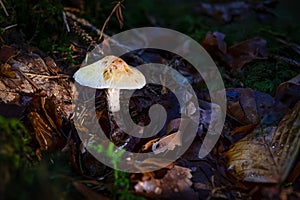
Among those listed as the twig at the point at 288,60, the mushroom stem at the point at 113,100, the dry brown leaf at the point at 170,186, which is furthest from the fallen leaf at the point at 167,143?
the twig at the point at 288,60

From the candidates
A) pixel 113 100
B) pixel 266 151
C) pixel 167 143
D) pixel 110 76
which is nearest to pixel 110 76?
pixel 110 76

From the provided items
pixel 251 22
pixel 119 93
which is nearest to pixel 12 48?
pixel 119 93

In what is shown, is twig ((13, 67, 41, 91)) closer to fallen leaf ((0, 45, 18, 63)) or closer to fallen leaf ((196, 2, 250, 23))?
fallen leaf ((0, 45, 18, 63))

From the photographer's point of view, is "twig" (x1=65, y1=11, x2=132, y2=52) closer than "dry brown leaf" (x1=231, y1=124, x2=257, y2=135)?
No

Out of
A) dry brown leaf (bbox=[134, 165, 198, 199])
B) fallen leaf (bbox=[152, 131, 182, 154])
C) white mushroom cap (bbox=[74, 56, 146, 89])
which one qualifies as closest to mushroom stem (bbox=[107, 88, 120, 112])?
white mushroom cap (bbox=[74, 56, 146, 89])

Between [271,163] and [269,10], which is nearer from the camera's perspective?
[271,163]

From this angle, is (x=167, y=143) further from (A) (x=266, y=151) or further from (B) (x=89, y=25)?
(B) (x=89, y=25)

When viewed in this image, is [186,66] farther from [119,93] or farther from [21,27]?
[21,27]

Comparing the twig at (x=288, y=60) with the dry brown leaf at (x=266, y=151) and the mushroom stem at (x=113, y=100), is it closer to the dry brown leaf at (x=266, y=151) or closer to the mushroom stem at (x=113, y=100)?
the dry brown leaf at (x=266, y=151)

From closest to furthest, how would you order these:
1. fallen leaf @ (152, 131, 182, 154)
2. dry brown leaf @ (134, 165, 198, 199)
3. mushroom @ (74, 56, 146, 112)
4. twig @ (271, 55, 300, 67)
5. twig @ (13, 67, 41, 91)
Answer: dry brown leaf @ (134, 165, 198, 199), fallen leaf @ (152, 131, 182, 154), mushroom @ (74, 56, 146, 112), twig @ (13, 67, 41, 91), twig @ (271, 55, 300, 67)
